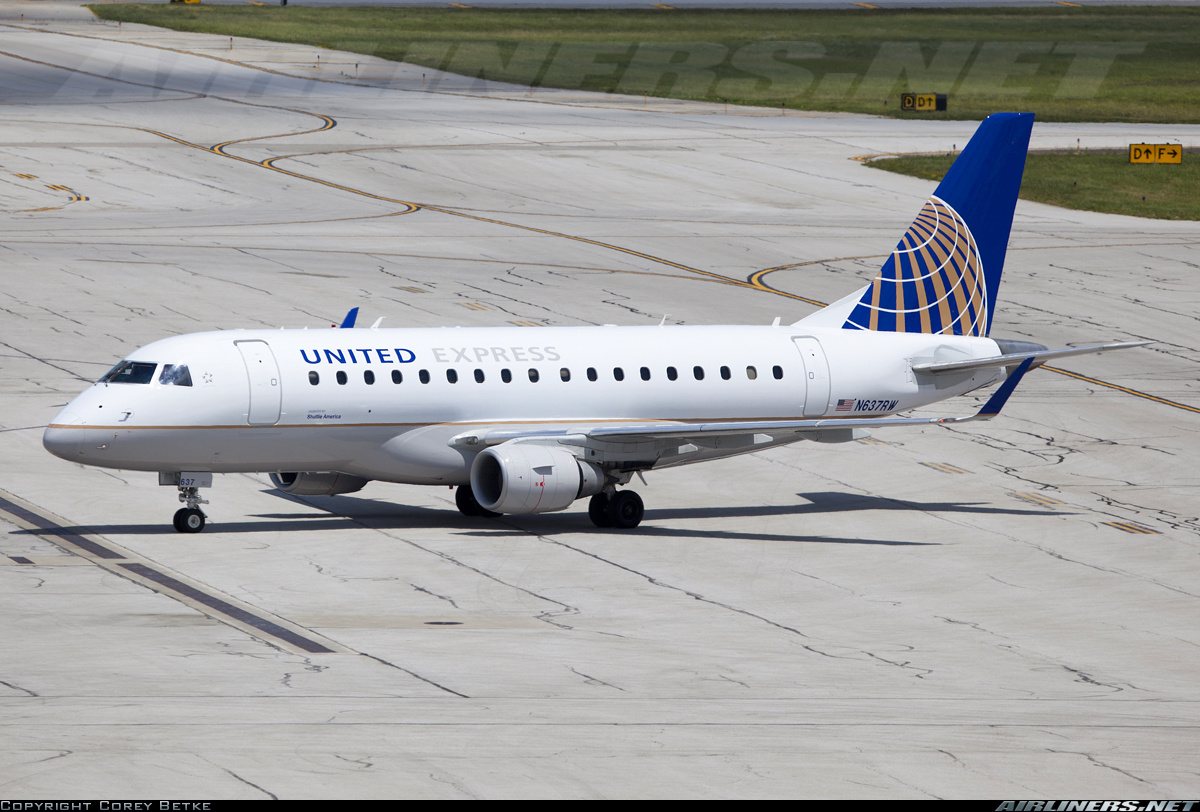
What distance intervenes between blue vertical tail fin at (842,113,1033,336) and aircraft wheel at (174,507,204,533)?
1640cm

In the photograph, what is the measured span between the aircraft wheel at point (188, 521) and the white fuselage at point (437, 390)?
91cm

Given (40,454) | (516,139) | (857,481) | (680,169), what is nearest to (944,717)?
(857,481)

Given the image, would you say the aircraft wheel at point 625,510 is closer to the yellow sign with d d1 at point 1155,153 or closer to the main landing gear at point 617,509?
the main landing gear at point 617,509

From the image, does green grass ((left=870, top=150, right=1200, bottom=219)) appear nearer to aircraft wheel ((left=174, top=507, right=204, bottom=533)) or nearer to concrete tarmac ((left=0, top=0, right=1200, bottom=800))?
concrete tarmac ((left=0, top=0, right=1200, bottom=800))

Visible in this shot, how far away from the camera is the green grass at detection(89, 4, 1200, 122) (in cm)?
12156

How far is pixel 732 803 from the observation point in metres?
19.7

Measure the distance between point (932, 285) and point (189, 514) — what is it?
17.5 m

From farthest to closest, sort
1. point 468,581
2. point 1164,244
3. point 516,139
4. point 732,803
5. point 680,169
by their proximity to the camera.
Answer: point 516,139 → point 680,169 → point 1164,244 → point 468,581 → point 732,803

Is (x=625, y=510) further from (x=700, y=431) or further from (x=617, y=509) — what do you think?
(x=700, y=431)

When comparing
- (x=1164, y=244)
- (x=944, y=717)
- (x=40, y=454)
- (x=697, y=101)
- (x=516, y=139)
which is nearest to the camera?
(x=944, y=717)

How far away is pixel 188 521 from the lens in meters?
34.2

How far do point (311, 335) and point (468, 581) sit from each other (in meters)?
6.81

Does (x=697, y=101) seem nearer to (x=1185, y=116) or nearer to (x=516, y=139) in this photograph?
(x=516, y=139)

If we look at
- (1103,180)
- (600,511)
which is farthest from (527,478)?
(1103,180)
